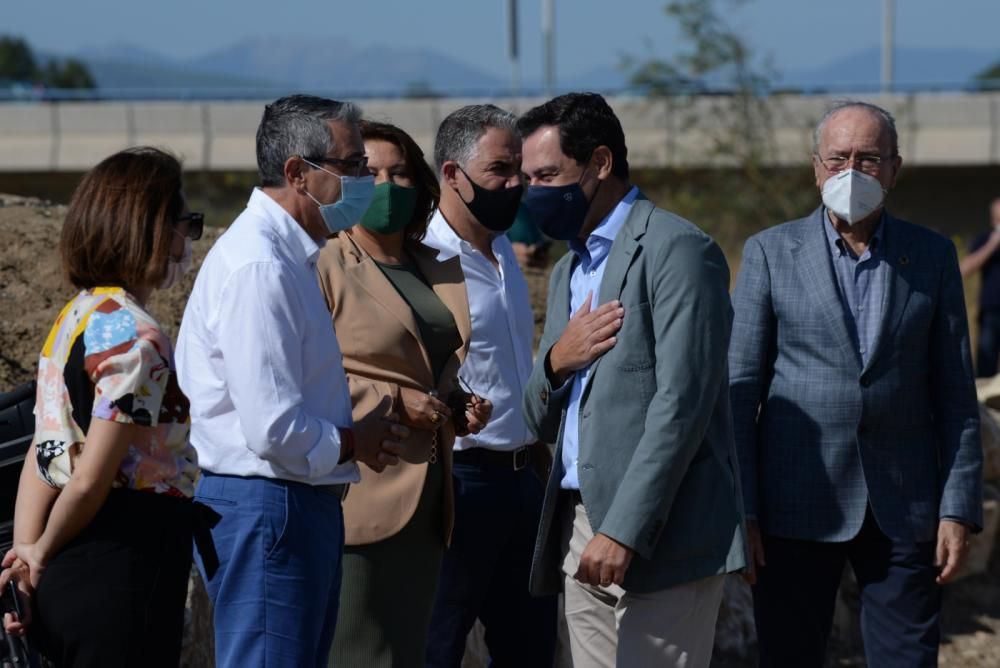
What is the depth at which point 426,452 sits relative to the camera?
3.59 metres

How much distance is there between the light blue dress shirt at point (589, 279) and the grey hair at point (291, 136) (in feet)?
2.24

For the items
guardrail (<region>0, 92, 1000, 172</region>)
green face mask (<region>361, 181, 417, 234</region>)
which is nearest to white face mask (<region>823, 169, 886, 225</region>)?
green face mask (<region>361, 181, 417, 234</region>)

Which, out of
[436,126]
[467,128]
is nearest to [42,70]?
[436,126]

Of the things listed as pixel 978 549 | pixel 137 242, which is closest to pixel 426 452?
pixel 137 242

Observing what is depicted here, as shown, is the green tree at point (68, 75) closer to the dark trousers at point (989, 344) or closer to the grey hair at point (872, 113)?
the dark trousers at point (989, 344)

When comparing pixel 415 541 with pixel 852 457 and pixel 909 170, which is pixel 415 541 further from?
A: pixel 909 170

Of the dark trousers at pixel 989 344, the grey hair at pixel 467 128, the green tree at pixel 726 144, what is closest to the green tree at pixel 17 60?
the green tree at pixel 726 144

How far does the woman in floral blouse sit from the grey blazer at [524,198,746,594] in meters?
Result: 0.95

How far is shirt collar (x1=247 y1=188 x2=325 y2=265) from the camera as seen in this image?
3.06 meters

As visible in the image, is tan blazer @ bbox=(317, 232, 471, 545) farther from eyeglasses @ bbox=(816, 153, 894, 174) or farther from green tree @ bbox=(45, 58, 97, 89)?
green tree @ bbox=(45, 58, 97, 89)

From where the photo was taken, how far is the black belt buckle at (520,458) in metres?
4.04

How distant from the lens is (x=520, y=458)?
13.3ft

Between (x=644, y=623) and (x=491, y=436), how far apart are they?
2.96 feet

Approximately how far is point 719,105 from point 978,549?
14790mm
